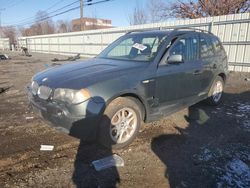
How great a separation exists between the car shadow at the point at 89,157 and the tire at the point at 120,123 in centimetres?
8

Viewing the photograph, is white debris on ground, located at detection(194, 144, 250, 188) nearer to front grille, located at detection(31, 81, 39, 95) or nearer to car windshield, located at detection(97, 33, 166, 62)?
car windshield, located at detection(97, 33, 166, 62)

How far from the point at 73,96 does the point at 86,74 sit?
0.50m

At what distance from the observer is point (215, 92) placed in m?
5.66

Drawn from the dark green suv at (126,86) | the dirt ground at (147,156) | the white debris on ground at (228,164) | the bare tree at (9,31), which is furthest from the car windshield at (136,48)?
the bare tree at (9,31)

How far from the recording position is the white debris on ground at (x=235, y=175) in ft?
8.91

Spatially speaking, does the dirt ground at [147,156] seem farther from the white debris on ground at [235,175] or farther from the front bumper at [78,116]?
the front bumper at [78,116]

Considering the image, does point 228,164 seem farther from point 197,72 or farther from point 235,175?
point 197,72

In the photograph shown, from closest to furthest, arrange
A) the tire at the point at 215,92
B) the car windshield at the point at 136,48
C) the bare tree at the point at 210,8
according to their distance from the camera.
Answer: the car windshield at the point at 136,48, the tire at the point at 215,92, the bare tree at the point at 210,8

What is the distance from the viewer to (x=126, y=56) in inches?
171

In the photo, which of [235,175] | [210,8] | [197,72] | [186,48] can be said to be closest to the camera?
[235,175]

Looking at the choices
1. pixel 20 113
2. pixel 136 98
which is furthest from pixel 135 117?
pixel 20 113

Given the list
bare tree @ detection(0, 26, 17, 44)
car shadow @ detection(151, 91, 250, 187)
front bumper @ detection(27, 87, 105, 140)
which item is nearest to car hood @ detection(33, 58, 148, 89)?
front bumper @ detection(27, 87, 105, 140)

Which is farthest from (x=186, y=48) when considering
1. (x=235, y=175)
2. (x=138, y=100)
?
(x=235, y=175)

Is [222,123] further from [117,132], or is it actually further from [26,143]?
[26,143]
